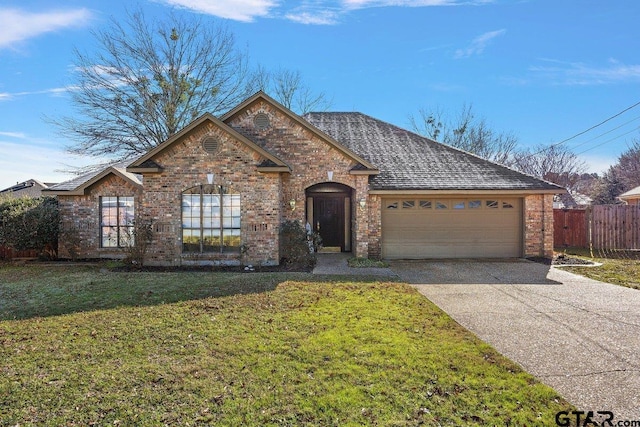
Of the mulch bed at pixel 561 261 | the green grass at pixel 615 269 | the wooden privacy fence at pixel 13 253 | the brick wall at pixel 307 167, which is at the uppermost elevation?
the brick wall at pixel 307 167

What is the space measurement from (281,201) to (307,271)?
2958 millimetres

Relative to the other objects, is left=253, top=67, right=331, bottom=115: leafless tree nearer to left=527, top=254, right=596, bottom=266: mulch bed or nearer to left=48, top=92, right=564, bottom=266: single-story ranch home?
left=48, top=92, right=564, bottom=266: single-story ranch home

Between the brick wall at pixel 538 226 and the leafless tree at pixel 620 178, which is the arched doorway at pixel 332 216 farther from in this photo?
the leafless tree at pixel 620 178

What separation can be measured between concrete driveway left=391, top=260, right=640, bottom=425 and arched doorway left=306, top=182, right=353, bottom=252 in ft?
13.7

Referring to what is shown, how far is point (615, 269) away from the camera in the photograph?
423 inches

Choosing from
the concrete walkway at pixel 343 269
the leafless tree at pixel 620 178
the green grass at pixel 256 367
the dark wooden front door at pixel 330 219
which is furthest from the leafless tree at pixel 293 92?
the leafless tree at pixel 620 178

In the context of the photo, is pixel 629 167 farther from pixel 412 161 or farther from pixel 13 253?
pixel 13 253

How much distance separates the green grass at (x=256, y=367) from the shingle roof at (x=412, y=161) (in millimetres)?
6686

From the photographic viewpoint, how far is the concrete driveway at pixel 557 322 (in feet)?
12.0

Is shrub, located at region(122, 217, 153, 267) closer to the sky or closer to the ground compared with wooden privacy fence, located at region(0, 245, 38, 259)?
closer to the sky

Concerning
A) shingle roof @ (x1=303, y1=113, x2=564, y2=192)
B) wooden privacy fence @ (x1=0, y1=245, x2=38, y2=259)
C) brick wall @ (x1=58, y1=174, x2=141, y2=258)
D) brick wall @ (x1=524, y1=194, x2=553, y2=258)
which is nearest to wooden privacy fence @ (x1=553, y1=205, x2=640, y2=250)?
brick wall @ (x1=524, y1=194, x2=553, y2=258)

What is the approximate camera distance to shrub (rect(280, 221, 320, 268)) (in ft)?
A: 37.8

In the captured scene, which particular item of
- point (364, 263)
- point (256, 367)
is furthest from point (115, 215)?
point (256, 367)

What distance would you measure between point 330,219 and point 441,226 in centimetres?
423
